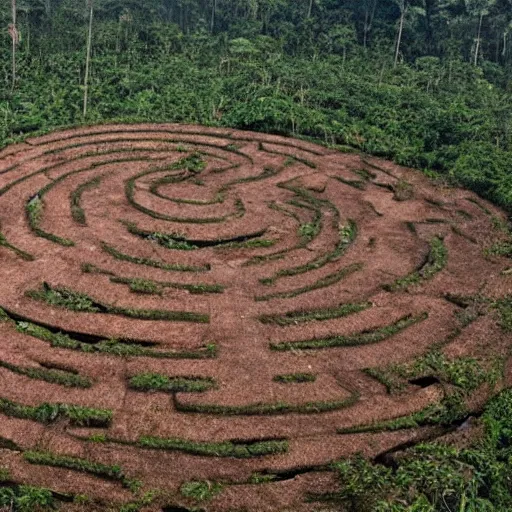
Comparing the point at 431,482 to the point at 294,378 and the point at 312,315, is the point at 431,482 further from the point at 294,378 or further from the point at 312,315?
the point at 312,315

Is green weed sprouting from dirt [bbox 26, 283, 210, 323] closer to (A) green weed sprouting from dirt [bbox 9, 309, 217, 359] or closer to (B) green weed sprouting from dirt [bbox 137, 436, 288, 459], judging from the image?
(A) green weed sprouting from dirt [bbox 9, 309, 217, 359]

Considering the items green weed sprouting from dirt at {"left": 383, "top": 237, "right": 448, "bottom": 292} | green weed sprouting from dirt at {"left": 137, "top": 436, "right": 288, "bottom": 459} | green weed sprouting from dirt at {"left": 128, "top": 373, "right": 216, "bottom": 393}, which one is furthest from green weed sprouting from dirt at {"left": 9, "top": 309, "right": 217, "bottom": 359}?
green weed sprouting from dirt at {"left": 383, "top": 237, "right": 448, "bottom": 292}

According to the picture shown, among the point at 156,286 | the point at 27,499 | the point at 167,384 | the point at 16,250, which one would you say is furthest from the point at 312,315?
the point at 16,250

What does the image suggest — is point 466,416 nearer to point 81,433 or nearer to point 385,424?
point 385,424

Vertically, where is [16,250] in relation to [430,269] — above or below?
below

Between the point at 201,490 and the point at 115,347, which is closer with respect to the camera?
the point at 201,490

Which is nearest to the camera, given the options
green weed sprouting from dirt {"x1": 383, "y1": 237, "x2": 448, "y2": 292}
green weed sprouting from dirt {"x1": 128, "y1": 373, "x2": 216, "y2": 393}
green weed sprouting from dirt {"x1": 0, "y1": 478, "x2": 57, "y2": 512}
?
green weed sprouting from dirt {"x1": 0, "y1": 478, "x2": 57, "y2": 512}

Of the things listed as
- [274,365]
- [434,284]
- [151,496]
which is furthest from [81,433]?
[434,284]
